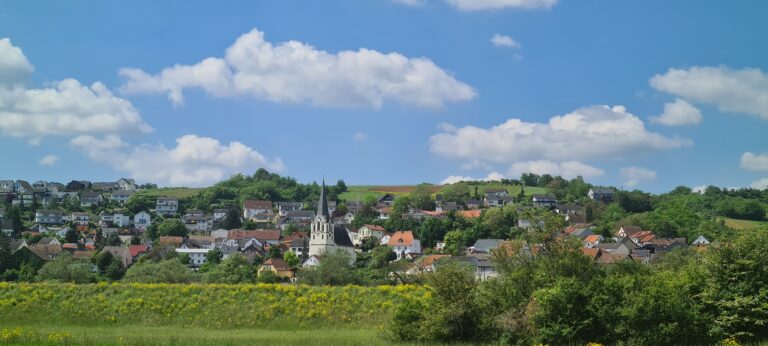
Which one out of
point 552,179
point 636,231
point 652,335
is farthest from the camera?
point 552,179

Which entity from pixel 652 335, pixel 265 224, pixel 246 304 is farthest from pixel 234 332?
pixel 265 224

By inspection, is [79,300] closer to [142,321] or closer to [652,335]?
[142,321]

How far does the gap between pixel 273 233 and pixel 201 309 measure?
86512 millimetres

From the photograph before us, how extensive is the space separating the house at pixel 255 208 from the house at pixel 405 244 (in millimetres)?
60083

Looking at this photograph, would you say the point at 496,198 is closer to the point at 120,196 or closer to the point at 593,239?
the point at 593,239

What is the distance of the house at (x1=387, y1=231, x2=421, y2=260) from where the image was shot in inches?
4326

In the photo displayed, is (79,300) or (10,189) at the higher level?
(10,189)

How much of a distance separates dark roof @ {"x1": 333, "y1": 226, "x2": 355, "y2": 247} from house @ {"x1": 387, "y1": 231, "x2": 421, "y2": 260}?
7029 mm

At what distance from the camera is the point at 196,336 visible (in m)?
31.2

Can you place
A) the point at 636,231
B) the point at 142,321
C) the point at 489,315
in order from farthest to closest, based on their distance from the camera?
the point at 636,231, the point at 142,321, the point at 489,315

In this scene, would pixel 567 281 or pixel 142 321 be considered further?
pixel 142 321

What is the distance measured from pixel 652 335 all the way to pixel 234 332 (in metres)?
19.5

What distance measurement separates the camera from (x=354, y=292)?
4203 centimetres

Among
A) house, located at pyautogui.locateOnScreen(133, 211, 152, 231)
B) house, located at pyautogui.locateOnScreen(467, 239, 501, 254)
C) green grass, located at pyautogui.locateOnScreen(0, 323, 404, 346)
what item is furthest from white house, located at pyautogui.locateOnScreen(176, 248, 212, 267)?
green grass, located at pyautogui.locateOnScreen(0, 323, 404, 346)
